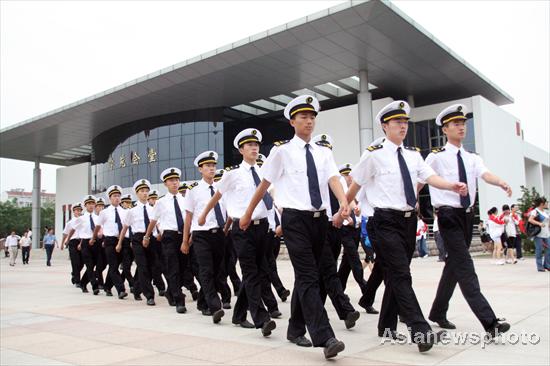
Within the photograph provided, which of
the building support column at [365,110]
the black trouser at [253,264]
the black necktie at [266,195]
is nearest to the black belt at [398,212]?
the black trouser at [253,264]

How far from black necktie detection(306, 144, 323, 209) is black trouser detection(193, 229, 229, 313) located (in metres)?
2.37

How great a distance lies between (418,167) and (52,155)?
50.1m

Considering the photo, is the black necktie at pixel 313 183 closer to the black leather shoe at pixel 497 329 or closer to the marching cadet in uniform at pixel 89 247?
the black leather shoe at pixel 497 329

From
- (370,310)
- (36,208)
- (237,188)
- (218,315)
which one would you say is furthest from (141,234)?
(36,208)

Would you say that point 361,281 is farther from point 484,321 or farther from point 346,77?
point 346,77

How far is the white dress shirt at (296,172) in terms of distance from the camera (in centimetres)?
417

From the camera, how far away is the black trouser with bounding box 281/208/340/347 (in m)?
3.92

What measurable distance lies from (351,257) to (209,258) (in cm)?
186

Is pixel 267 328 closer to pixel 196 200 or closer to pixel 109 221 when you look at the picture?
pixel 196 200

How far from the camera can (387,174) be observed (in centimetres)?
437

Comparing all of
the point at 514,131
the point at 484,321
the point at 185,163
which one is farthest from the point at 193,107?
the point at 484,321

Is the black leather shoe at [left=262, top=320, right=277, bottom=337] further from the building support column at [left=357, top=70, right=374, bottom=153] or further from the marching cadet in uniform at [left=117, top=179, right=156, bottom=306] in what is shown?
the building support column at [left=357, top=70, right=374, bottom=153]

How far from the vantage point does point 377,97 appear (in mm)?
31453

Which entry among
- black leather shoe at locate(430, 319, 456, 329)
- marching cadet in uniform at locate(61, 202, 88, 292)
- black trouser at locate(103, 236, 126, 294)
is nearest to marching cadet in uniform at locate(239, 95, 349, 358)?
black leather shoe at locate(430, 319, 456, 329)
